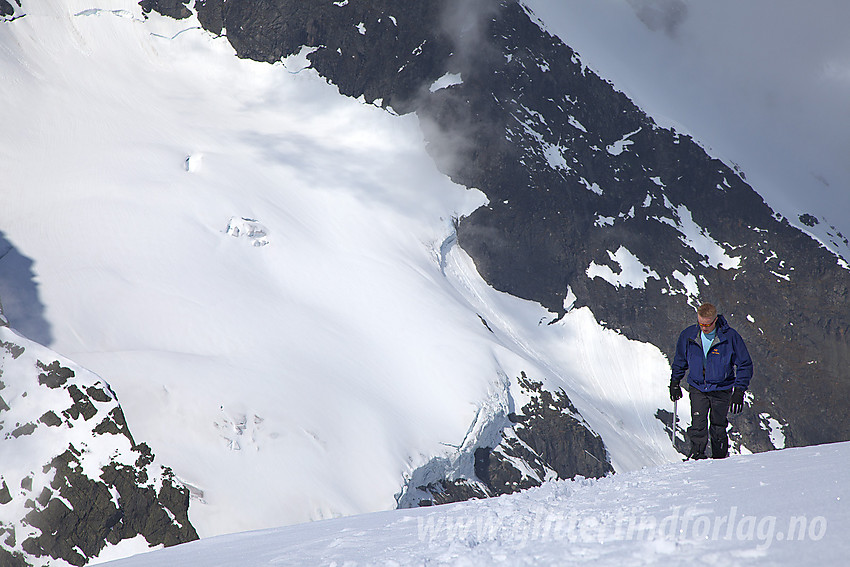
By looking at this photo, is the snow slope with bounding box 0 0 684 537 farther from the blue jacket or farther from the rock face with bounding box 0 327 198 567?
the blue jacket

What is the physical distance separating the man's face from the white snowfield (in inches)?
1186

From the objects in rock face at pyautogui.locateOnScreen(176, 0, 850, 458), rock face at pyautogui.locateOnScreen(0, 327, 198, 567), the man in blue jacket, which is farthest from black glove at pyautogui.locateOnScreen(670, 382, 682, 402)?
rock face at pyautogui.locateOnScreen(176, 0, 850, 458)

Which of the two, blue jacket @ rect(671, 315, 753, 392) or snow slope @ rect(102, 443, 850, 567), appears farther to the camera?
blue jacket @ rect(671, 315, 753, 392)

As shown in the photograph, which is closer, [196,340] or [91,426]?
[91,426]

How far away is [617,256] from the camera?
106 metres

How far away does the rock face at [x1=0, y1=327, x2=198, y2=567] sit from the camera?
114 ft

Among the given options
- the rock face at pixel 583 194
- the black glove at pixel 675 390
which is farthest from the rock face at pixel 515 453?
the black glove at pixel 675 390

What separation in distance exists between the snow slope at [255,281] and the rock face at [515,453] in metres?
1.99

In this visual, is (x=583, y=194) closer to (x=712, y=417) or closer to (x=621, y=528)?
(x=712, y=417)

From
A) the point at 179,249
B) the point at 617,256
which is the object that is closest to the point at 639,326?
the point at 617,256

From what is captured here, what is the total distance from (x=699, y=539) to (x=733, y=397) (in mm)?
4942

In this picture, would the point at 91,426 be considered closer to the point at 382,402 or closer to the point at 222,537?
the point at 382,402

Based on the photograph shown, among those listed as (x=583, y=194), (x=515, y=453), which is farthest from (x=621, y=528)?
(x=583, y=194)

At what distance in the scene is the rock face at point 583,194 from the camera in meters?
96.4
